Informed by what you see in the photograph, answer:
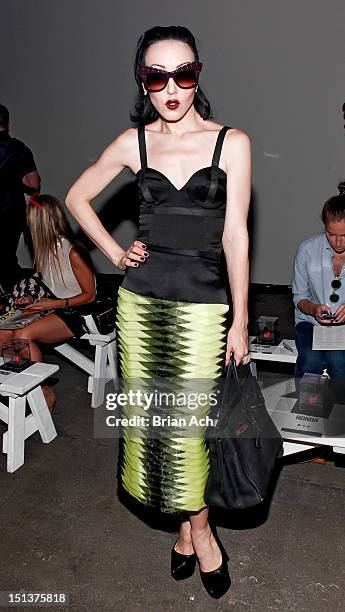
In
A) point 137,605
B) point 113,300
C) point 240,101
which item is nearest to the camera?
point 137,605

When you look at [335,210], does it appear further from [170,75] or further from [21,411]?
[21,411]

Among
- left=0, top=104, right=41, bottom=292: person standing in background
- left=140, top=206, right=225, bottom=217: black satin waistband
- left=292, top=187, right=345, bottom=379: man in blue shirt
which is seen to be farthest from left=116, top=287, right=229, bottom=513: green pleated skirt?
left=0, top=104, right=41, bottom=292: person standing in background

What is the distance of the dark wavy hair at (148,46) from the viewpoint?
6.43 feet

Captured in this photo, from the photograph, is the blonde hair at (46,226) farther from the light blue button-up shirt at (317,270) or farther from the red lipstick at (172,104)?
the red lipstick at (172,104)

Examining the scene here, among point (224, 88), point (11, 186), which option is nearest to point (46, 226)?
point (11, 186)

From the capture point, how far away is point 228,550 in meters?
2.63

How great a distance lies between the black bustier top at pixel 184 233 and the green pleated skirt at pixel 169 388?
0.17ft

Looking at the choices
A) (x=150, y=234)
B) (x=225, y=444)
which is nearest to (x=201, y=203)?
(x=150, y=234)

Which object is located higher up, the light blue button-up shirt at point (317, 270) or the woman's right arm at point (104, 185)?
the woman's right arm at point (104, 185)

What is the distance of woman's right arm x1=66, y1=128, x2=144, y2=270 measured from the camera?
7.02 feet

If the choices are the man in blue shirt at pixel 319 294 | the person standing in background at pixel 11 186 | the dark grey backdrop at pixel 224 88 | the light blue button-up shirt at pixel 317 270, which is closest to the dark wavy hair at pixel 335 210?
the man in blue shirt at pixel 319 294

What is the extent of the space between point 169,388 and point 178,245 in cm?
50

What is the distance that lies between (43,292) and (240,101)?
10.5 feet

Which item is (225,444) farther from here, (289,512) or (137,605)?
(289,512)
